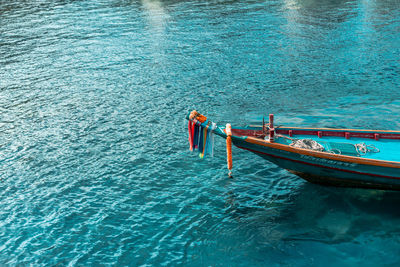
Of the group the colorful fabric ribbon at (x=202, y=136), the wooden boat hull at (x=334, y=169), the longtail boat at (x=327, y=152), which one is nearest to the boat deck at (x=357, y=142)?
the longtail boat at (x=327, y=152)

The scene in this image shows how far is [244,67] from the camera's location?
40094 millimetres

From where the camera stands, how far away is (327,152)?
19.2 metres

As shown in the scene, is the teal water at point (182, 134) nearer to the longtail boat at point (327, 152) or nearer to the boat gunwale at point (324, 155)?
the longtail boat at point (327, 152)

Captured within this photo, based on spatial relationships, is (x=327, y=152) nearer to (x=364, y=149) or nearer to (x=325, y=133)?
(x=364, y=149)

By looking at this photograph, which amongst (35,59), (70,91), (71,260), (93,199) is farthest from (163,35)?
(71,260)

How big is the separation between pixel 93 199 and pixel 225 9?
48568 millimetres

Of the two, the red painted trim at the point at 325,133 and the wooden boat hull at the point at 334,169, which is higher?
the red painted trim at the point at 325,133

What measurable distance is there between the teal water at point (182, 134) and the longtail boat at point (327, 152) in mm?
1248

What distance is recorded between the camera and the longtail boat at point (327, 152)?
18.6 meters

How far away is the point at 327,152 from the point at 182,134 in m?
11.3

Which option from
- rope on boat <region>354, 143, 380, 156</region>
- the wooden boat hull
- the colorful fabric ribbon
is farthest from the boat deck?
the colorful fabric ribbon

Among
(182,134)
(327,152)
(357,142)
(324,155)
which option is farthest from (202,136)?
(182,134)

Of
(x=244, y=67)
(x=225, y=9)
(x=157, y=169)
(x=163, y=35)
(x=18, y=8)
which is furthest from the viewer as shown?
(x=18, y=8)

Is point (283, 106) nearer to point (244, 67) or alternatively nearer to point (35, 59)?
point (244, 67)
